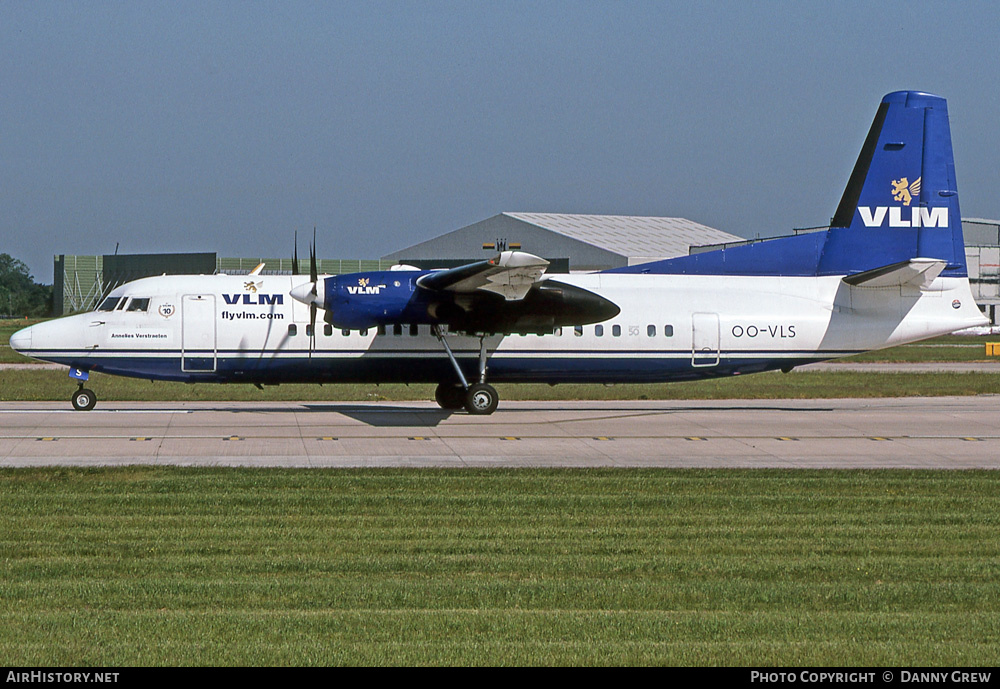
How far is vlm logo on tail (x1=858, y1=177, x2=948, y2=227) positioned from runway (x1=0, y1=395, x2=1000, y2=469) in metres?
4.69

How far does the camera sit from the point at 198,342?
971 inches

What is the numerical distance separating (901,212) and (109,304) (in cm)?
1923

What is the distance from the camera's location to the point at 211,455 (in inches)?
715

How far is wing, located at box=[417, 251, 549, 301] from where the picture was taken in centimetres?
2244

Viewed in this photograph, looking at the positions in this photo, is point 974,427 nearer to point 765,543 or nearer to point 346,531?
point 765,543

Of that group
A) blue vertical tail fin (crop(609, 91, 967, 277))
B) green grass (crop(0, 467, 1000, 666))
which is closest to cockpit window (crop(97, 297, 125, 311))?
green grass (crop(0, 467, 1000, 666))

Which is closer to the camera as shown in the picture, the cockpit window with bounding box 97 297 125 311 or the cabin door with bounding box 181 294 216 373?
the cabin door with bounding box 181 294 216 373

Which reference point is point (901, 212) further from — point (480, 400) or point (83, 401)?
point (83, 401)

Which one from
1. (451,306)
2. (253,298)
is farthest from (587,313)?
(253,298)

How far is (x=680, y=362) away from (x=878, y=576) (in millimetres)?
16045

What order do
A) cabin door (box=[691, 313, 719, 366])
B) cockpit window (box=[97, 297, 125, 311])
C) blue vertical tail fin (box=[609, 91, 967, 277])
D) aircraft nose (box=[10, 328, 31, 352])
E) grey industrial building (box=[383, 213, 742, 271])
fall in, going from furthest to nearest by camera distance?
grey industrial building (box=[383, 213, 742, 271]), blue vertical tail fin (box=[609, 91, 967, 277]), cabin door (box=[691, 313, 719, 366]), cockpit window (box=[97, 297, 125, 311]), aircraft nose (box=[10, 328, 31, 352])

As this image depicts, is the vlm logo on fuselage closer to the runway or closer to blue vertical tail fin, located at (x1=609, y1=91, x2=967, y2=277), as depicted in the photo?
the runway

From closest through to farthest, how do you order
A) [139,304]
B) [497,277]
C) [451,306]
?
1. [497,277]
2. [451,306]
3. [139,304]

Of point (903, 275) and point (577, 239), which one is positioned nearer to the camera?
point (903, 275)
